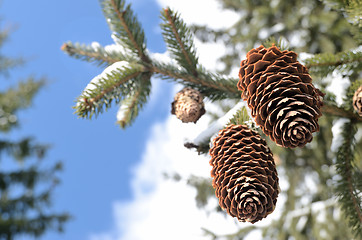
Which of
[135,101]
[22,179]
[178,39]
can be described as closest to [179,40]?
[178,39]

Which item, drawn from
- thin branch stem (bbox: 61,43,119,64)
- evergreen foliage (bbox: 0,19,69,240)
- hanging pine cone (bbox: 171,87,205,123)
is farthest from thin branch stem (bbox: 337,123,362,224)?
evergreen foliage (bbox: 0,19,69,240)

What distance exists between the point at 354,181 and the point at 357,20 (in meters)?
0.60

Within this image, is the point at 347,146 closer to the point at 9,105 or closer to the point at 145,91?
the point at 145,91

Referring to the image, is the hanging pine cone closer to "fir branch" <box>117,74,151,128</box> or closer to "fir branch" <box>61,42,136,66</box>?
"fir branch" <box>117,74,151,128</box>

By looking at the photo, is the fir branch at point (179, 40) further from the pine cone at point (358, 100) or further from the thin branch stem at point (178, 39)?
the pine cone at point (358, 100)

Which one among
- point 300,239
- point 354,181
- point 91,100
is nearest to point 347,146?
point 354,181

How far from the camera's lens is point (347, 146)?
1.30 metres

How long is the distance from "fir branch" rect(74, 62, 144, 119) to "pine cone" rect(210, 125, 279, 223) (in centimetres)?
45

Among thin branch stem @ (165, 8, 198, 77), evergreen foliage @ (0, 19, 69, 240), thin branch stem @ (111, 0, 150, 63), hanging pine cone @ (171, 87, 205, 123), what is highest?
evergreen foliage @ (0, 19, 69, 240)

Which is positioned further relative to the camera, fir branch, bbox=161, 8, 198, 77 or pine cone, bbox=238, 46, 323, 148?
fir branch, bbox=161, 8, 198, 77

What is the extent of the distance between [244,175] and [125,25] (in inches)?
28.0

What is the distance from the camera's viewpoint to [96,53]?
1274mm

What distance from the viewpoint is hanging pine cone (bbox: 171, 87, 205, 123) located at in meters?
1.17

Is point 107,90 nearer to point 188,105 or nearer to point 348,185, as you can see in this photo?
point 188,105
